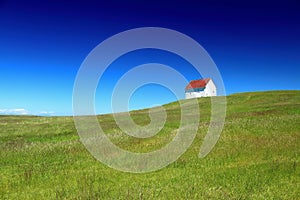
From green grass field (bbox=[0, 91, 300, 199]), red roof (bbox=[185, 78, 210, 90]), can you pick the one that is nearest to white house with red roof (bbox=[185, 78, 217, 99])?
red roof (bbox=[185, 78, 210, 90])

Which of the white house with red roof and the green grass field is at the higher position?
the white house with red roof

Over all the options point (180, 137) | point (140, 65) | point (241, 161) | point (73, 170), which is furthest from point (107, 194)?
point (180, 137)

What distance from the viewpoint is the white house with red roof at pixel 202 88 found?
129450mm

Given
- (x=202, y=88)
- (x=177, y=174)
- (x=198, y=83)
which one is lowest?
(x=177, y=174)

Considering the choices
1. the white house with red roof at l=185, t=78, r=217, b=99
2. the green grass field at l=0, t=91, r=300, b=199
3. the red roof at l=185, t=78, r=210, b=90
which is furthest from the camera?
the red roof at l=185, t=78, r=210, b=90

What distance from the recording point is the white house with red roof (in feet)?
425

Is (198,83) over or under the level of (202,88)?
over

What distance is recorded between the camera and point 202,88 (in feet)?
426

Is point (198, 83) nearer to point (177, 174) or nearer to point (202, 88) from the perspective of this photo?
point (202, 88)

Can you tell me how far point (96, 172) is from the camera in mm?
15172

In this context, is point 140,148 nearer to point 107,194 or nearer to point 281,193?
point 107,194

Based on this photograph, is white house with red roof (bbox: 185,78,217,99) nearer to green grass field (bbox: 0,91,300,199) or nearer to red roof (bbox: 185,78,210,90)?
red roof (bbox: 185,78,210,90)

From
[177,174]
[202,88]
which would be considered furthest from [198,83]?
[177,174]

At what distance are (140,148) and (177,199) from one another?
10.3m
